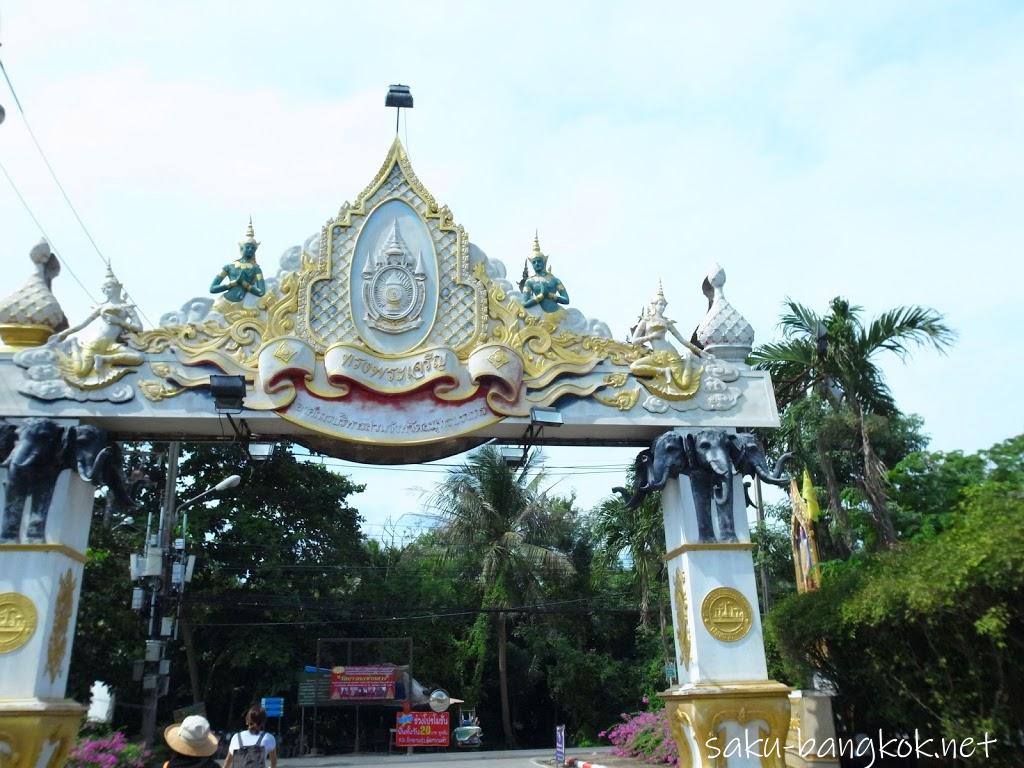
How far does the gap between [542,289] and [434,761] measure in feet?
42.8

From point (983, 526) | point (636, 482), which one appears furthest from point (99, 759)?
point (983, 526)

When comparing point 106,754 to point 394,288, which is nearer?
point 394,288

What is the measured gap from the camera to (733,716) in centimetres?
839

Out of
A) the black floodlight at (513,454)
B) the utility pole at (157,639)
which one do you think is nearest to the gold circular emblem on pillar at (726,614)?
the black floodlight at (513,454)

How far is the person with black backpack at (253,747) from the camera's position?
20.1 ft

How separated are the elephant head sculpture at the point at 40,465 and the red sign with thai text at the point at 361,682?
1437 cm

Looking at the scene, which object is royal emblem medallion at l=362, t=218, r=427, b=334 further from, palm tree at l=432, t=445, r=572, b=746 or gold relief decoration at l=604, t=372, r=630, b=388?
palm tree at l=432, t=445, r=572, b=746

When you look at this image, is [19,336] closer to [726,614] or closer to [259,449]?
[259,449]

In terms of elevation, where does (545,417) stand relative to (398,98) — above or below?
below

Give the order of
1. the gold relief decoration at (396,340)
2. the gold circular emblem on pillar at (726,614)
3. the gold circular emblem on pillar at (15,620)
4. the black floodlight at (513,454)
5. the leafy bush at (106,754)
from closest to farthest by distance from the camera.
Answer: the gold circular emblem on pillar at (15,620) < the gold circular emblem on pillar at (726,614) < the gold relief decoration at (396,340) < the black floodlight at (513,454) < the leafy bush at (106,754)

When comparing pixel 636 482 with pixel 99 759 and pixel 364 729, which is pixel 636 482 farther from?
pixel 364 729

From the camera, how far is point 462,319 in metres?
9.46

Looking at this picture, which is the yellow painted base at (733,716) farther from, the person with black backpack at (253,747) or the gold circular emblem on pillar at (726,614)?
the person with black backpack at (253,747)

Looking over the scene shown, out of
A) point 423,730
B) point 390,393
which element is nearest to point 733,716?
point 390,393
